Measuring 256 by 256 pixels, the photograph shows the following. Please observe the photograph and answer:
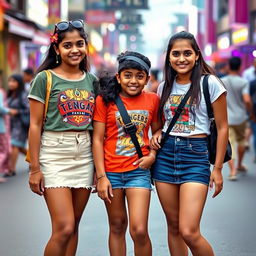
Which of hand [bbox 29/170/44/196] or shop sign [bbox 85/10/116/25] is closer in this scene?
hand [bbox 29/170/44/196]

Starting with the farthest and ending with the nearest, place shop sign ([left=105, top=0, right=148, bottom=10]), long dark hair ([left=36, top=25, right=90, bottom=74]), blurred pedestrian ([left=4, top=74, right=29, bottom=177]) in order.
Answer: shop sign ([left=105, top=0, right=148, bottom=10]) < blurred pedestrian ([left=4, top=74, right=29, bottom=177]) < long dark hair ([left=36, top=25, right=90, bottom=74])

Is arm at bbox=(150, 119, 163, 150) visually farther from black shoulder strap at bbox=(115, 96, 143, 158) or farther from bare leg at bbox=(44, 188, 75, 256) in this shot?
bare leg at bbox=(44, 188, 75, 256)

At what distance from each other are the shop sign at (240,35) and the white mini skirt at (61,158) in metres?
28.9

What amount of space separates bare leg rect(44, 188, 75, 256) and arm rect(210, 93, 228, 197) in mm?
1015

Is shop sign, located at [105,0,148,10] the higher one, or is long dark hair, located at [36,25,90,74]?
shop sign, located at [105,0,148,10]

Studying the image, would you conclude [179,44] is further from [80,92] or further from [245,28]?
[245,28]

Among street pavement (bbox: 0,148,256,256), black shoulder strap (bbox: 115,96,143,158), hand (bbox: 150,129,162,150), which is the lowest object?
street pavement (bbox: 0,148,256,256)

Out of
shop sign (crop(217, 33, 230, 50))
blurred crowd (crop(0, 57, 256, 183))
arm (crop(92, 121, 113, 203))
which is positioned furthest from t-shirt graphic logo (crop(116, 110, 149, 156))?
shop sign (crop(217, 33, 230, 50))

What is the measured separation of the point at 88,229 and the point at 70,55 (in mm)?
2681

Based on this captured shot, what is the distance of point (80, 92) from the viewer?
4.58 m

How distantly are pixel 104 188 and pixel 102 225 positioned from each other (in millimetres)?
2525

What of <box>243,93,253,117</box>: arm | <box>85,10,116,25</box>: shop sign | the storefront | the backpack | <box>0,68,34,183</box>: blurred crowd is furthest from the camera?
<box>85,10,116,25</box>: shop sign

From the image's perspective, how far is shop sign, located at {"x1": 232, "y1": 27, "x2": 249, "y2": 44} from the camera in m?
32.8

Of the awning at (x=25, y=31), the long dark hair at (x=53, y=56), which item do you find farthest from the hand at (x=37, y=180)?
the awning at (x=25, y=31)
